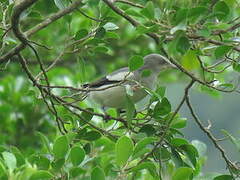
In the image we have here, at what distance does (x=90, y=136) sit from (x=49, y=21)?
2.75 ft

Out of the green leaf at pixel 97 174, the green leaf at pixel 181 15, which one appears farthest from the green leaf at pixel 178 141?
the green leaf at pixel 181 15

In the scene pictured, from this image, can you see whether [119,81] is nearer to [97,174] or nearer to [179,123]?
[179,123]

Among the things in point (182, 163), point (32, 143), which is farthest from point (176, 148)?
point (32, 143)

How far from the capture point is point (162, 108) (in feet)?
12.7

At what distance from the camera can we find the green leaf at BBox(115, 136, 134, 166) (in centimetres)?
333

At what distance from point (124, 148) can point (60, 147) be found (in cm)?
35

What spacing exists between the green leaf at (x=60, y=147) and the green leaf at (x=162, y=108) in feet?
2.34

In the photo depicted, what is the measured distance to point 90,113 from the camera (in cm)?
417

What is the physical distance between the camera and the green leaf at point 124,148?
3.33m

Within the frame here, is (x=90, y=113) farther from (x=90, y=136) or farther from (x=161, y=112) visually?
(x=161, y=112)

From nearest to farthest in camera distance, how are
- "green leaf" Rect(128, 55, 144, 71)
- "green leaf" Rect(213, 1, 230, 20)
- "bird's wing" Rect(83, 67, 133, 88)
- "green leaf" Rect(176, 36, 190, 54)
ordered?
"green leaf" Rect(176, 36, 190, 54) → "green leaf" Rect(213, 1, 230, 20) → "green leaf" Rect(128, 55, 144, 71) → "bird's wing" Rect(83, 67, 133, 88)

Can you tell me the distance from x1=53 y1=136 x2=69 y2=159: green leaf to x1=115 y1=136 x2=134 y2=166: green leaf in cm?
28

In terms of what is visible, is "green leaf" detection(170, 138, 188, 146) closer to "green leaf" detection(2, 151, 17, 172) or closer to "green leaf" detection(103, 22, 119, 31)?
"green leaf" detection(103, 22, 119, 31)

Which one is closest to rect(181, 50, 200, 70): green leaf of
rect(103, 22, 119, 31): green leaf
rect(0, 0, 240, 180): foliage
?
rect(0, 0, 240, 180): foliage
